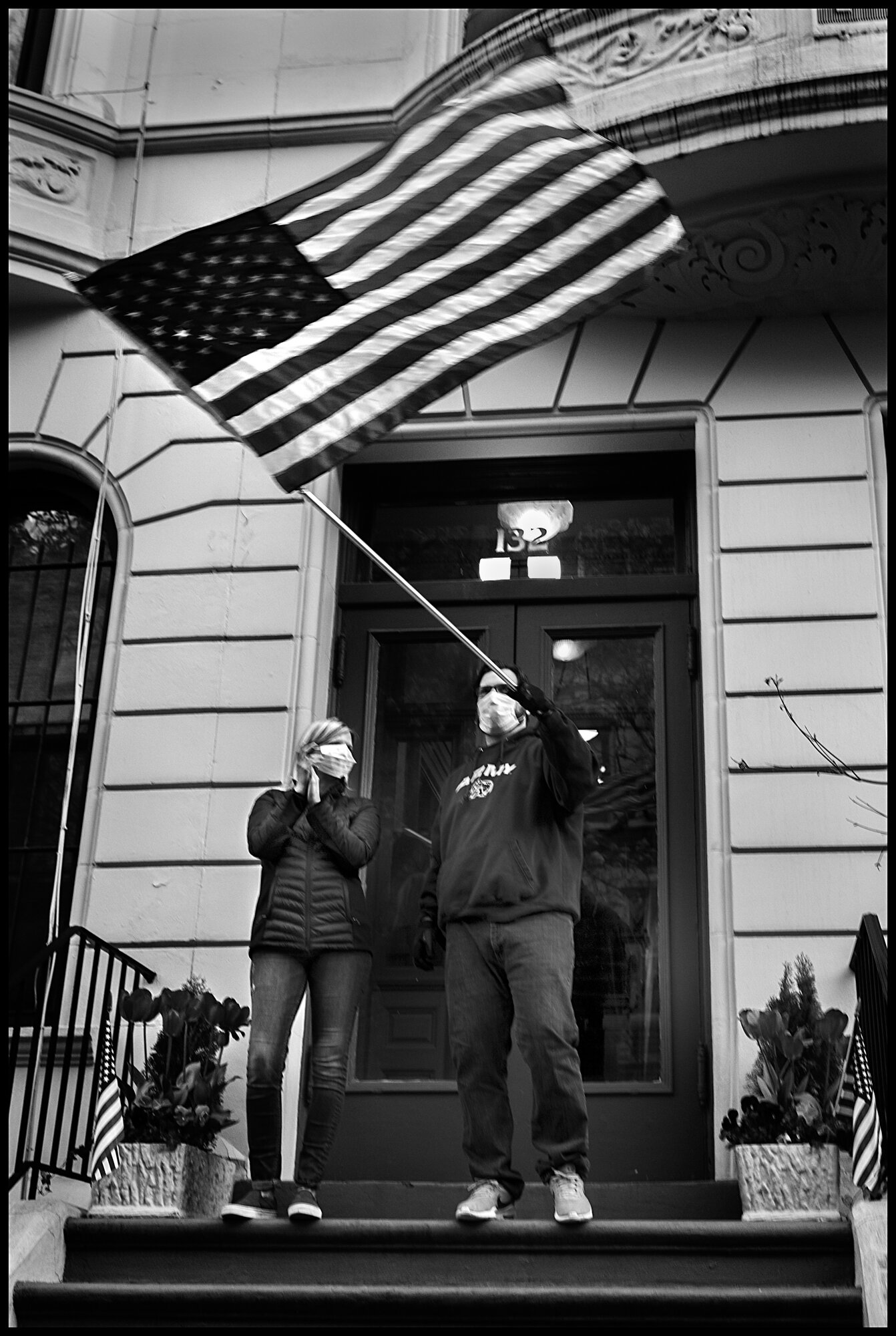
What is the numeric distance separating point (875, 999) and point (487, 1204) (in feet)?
6.48

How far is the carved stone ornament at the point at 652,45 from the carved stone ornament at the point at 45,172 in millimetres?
3478

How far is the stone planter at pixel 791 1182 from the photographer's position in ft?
20.4

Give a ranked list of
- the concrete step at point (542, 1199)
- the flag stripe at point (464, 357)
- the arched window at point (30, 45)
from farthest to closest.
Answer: the arched window at point (30, 45) < the concrete step at point (542, 1199) < the flag stripe at point (464, 357)

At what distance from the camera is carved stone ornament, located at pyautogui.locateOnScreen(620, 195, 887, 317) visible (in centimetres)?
841

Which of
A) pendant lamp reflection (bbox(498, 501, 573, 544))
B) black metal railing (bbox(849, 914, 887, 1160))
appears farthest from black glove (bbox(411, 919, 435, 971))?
pendant lamp reflection (bbox(498, 501, 573, 544))

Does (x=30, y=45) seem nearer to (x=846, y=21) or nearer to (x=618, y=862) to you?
(x=846, y=21)

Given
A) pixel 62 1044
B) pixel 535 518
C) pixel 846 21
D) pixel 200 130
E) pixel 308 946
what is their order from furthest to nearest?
1. pixel 200 130
2. pixel 535 518
3. pixel 846 21
4. pixel 62 1044
5. pixel 308 946

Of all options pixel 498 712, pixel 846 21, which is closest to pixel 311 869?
pixel 498 712

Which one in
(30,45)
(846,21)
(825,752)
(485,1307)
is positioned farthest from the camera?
(30,45)

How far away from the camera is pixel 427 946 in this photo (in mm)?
6590

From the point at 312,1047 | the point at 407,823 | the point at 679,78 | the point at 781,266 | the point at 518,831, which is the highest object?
the point at 679,78

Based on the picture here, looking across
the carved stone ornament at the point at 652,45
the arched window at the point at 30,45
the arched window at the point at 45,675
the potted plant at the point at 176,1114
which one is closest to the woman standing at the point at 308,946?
the potted plant at the point at 176,1114

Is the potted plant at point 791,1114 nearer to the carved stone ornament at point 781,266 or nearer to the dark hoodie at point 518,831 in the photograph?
the dark hoodie at point 518,831

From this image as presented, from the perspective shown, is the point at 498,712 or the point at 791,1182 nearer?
the point at 791,1182
